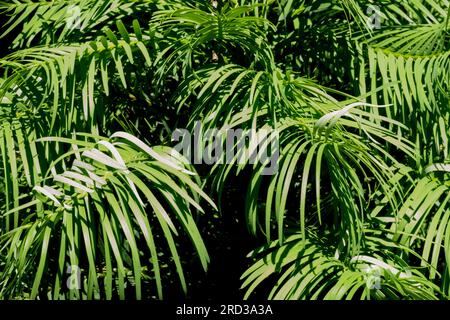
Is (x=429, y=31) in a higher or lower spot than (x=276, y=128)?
higher

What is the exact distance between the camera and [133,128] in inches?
46.4

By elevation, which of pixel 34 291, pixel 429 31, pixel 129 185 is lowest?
pixel 34 291

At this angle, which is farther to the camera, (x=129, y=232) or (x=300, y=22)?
(x=300, y=22)

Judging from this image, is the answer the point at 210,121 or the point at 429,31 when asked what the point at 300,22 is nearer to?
the point at 429,31

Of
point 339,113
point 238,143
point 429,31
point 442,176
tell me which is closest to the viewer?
point 339,113

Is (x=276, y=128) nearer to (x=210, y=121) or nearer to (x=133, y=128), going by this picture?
(x=210, y=121)

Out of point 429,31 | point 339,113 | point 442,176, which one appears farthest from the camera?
point 429,31

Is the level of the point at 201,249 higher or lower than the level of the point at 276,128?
lower

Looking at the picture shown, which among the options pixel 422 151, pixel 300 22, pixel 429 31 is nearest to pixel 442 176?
pixel 422 151

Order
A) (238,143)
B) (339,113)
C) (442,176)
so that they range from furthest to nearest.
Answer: (442,176) → (238,143) → (339,113)

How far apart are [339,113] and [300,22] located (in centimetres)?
44

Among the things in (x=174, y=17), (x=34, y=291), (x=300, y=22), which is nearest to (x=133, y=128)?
(x=174, y=17)

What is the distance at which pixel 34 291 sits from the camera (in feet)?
2.53

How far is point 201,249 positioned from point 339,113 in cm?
23
